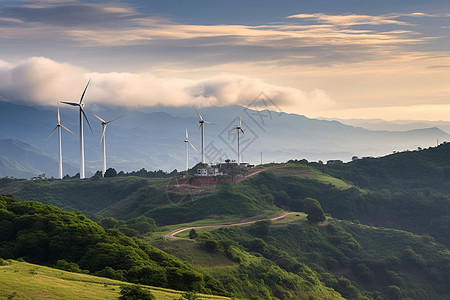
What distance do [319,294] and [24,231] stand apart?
73044 millimetres

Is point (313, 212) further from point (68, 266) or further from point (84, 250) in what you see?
point (68, 266)

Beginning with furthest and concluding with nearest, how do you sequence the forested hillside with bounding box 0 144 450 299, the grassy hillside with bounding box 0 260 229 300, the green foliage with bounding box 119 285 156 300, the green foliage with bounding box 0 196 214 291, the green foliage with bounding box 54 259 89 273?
the forested hillside with bounding box 0 144 450 299 < the green foliage with bounding box 0 196 214 291 < the green foliage with bounding box 54 259 89 273 < the green foliage with bounding box 119 285 156 300 < the grassy hillside with bounding box 0 260 229 300

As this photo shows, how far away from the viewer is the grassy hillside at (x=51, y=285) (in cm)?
4978

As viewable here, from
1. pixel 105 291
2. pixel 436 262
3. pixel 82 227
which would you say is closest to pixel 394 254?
pixel 436 262

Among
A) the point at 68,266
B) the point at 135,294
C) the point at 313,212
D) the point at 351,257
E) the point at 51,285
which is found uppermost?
the point at 51,285

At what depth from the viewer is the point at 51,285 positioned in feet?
174

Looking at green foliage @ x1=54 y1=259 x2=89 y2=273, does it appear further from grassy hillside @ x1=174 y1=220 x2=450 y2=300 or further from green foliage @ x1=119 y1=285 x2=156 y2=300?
grassy hillside @ x1=174 y1=220 x2=450 y2=300

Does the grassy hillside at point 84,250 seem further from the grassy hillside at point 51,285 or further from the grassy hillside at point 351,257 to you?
the grassy hillside at point 351,257

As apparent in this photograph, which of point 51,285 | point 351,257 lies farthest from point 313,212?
point 51,285

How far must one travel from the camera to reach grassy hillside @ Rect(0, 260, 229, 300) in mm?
49781

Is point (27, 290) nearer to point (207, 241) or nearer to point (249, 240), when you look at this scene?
point (207, 241)

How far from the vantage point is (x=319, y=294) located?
5192 inches

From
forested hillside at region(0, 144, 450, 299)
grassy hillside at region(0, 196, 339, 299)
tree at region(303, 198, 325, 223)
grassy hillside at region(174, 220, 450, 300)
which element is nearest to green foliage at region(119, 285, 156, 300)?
grassy hillside at region(0, 196, 339, 299)

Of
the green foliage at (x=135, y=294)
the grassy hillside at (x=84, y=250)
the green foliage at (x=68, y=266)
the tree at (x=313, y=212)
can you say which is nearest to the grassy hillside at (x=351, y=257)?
the tree at (x=313, y=212)
